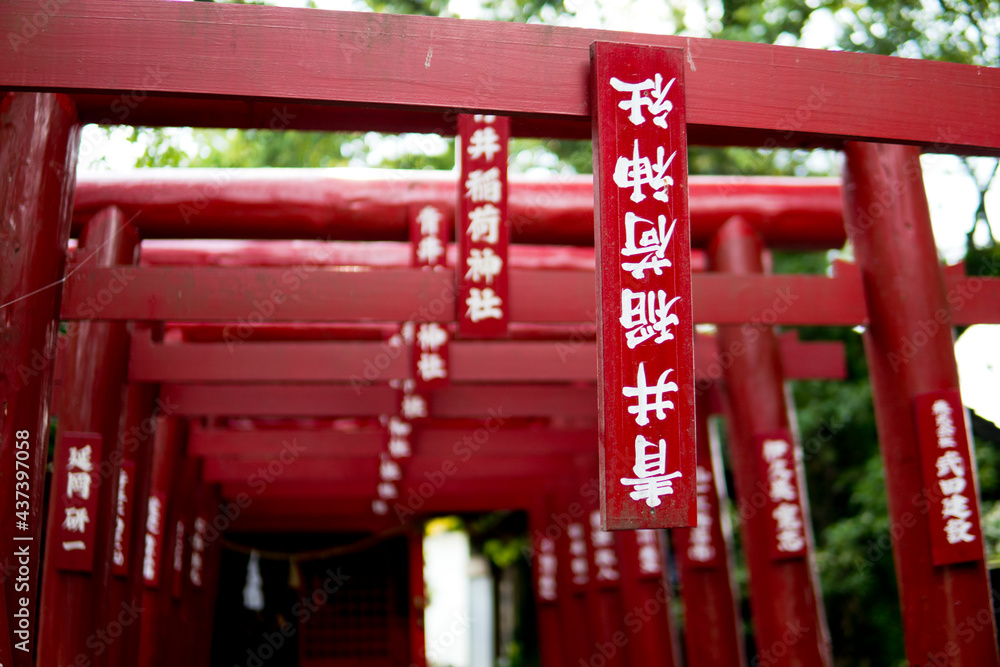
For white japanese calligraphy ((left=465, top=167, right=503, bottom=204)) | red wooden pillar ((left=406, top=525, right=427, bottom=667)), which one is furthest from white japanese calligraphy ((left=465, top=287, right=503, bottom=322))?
red wooden pillar ((left=406, top=525, right=427, bottom=667))

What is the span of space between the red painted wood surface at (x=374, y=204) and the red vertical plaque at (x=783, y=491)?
5.40 ft

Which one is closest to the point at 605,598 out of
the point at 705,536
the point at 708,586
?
the point at 708,586

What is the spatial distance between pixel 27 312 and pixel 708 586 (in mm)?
5791

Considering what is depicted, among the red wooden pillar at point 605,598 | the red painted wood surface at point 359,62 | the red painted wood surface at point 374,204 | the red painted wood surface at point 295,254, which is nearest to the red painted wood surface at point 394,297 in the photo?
the red painted wood surface at point 374,204

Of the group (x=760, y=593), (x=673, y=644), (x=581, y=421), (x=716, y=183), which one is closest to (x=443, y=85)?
(x=716, y=183)

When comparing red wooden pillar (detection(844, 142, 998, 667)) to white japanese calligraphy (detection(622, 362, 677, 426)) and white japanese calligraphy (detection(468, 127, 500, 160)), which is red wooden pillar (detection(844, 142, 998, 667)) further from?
white japanese calligraphy (detection(622, 362, 677, 426))

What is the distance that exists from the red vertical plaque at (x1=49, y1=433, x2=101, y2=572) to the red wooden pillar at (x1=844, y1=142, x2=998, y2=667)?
477cm

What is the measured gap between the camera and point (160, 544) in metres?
8.70

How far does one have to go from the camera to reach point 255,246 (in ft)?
26.5

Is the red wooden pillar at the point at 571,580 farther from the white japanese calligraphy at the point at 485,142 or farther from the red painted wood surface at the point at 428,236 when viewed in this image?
the white japanese calligraphy at the point at 485,142

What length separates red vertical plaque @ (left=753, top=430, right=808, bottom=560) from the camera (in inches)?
261

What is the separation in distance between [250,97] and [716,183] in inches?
178

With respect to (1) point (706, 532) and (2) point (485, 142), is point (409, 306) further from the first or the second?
(1) point (706, 532)

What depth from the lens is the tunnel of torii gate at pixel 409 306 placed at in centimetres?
390
